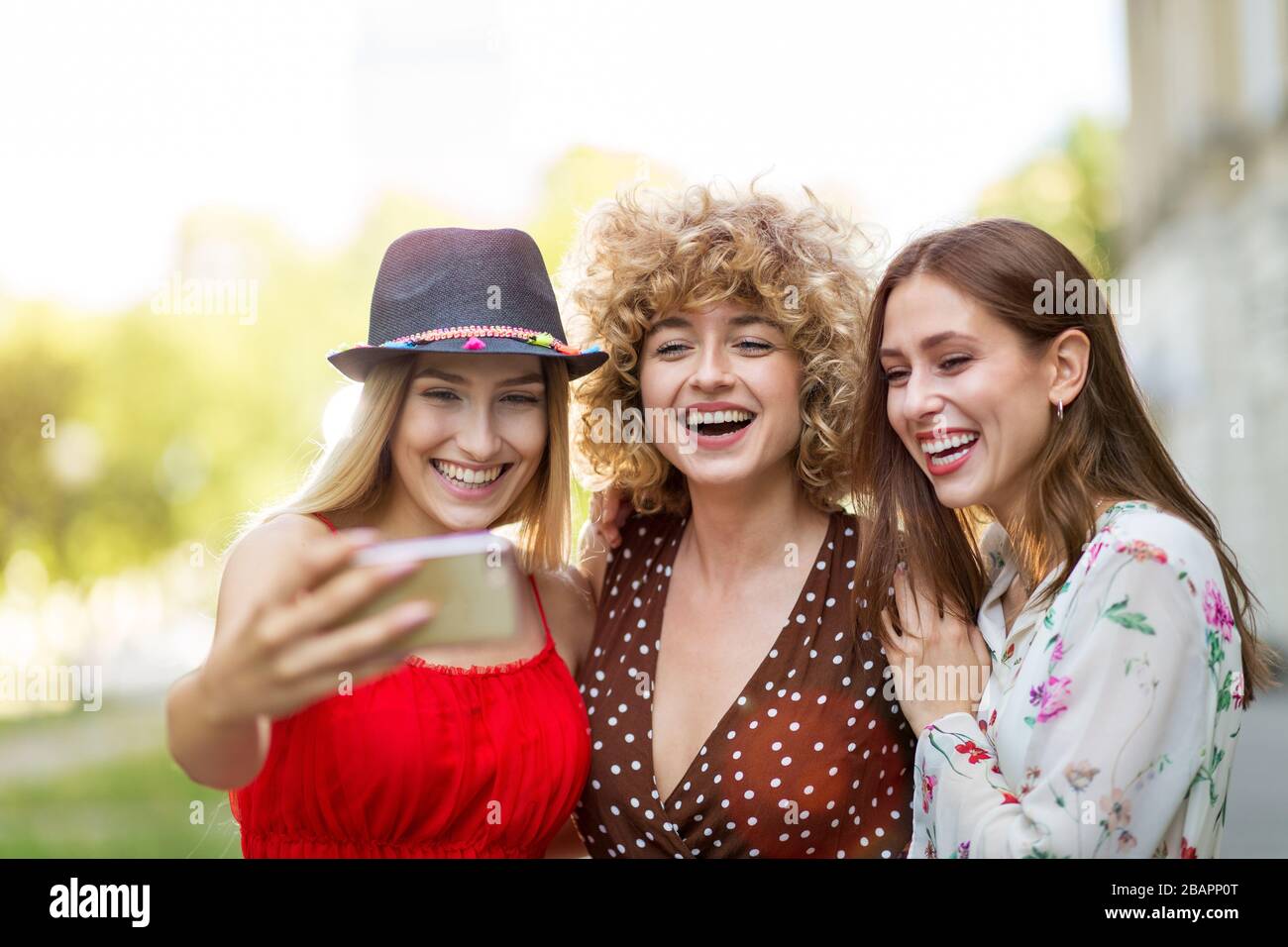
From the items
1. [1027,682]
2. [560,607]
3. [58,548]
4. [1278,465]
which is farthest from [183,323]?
[1027,682]

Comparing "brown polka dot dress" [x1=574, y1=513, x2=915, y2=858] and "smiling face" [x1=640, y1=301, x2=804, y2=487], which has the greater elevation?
"smiling face" [x1=640, y1=301, x2=804, y2=487]

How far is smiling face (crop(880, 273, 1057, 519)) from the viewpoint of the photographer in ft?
9.02

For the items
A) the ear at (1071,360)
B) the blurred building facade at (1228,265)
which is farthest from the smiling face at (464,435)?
the blurred building facade at (1228,265)

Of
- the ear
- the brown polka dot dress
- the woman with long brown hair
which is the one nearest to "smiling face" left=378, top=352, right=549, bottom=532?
the brown polka dot dress

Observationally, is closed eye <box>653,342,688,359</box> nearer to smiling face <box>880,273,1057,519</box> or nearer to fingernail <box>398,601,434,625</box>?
smiling face <box>880,273,1057,519</box>

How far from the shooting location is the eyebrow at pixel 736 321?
329 cm

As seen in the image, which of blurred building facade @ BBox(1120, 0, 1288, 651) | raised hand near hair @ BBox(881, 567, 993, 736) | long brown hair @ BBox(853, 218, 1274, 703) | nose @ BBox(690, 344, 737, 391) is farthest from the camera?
blurred building facade @ BBox(1120, 0, 1288, 651)

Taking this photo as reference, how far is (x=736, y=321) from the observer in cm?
329

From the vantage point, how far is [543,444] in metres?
3.32

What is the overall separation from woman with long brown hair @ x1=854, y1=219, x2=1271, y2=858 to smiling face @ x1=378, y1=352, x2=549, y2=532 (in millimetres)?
889

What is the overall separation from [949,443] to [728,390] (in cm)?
66

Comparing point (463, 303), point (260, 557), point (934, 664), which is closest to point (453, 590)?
point (260, 557)

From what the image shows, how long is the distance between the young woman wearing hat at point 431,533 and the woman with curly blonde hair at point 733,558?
0.21 m
